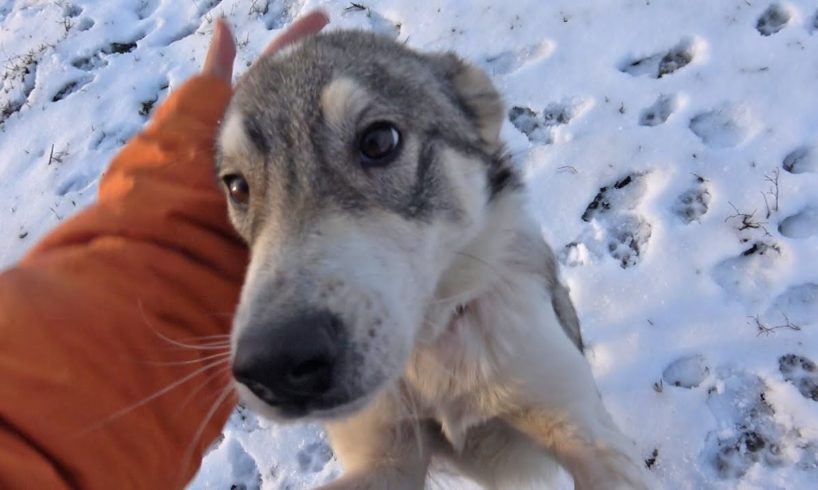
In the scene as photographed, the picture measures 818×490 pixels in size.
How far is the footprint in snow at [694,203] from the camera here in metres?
4.37

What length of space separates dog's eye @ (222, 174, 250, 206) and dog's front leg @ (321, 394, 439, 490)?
922 mm

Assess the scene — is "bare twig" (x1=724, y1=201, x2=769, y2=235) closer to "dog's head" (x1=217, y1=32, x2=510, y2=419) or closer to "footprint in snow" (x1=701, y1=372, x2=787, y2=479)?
"footprint in snow" (x1=701, y1=372, x2=787, y2=479)

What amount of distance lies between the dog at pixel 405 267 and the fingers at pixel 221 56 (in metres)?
0.69

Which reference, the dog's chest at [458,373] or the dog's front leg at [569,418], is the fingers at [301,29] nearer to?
the dog's chest at [458,373]

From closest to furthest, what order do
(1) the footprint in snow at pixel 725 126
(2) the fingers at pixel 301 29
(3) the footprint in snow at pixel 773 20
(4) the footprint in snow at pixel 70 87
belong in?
(2) the fingers at pixel 301 29
(1) the footprint in snow at pixel 725 126
(3) the footprint in snow at pixel 773 20
(4) the footprint in snow at pixel 70 87

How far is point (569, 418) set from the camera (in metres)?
2.79

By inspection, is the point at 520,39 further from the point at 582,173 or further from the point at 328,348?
the point at 328,348

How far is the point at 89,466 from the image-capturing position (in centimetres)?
229

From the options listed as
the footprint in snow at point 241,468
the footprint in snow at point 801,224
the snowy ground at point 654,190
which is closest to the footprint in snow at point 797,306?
A: the snowy ground at point 654,190

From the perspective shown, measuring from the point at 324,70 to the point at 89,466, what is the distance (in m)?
1.52

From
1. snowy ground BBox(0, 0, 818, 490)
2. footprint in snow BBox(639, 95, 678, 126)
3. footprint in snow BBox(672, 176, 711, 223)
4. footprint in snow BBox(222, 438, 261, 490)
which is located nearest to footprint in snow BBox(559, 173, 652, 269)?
snowy ground BBox(0, 0, 818, 490)

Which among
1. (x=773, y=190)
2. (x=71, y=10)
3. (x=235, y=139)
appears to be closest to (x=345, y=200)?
(x=235, y=139)

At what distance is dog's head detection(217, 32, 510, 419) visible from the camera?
6.56 ft

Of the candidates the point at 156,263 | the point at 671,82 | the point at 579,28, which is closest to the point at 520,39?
the point at 579,28
